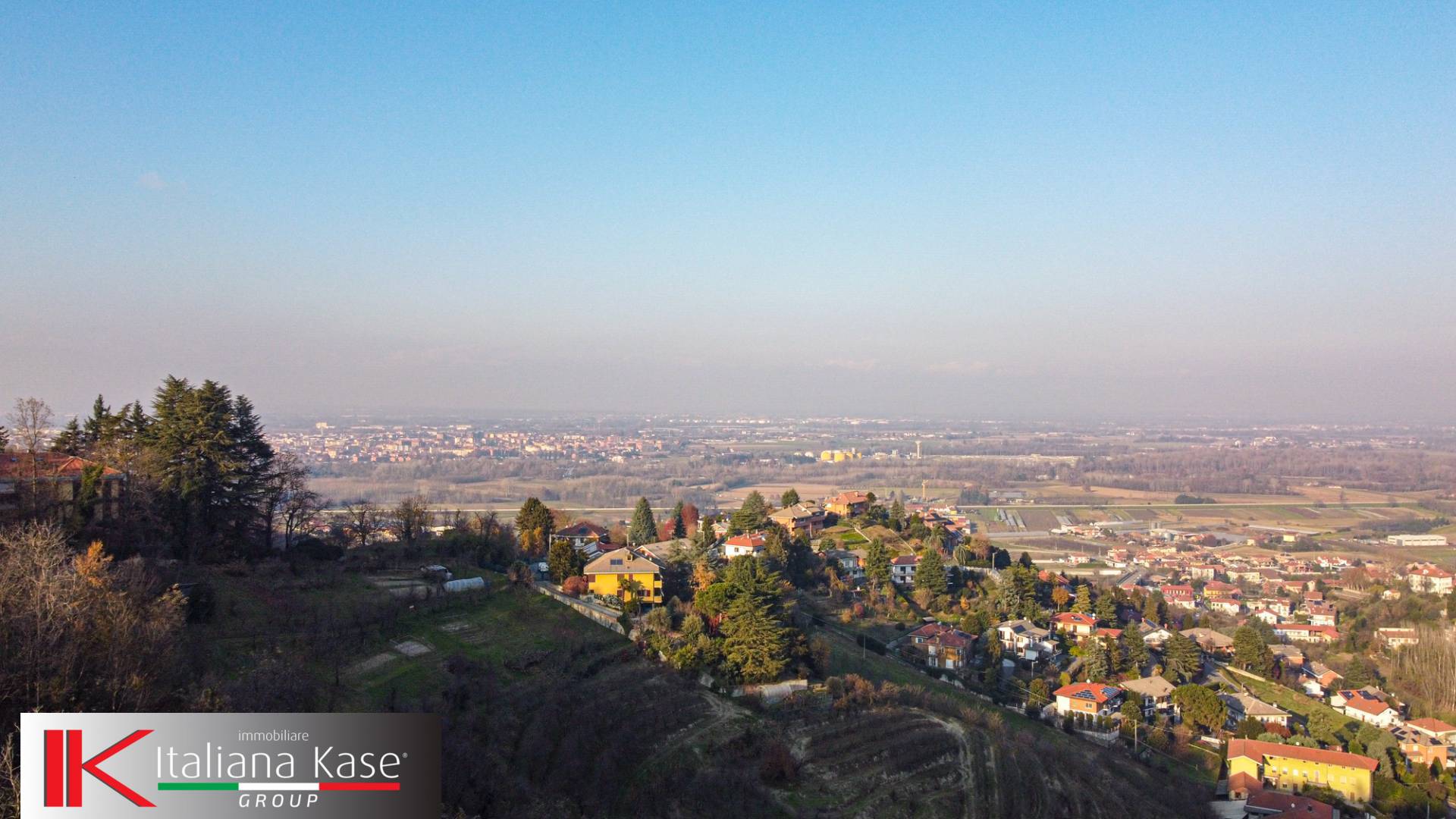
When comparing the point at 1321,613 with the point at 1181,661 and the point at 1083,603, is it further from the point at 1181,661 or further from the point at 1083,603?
the point at 1181,661

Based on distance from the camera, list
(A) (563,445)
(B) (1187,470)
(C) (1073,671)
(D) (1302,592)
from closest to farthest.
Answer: (C) (1073,671)
(D) (1302,592)
(B) (1187,470)
(A) (563,445)

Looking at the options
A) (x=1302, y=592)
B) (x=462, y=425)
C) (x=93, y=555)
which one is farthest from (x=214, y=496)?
(x=462, y=425)

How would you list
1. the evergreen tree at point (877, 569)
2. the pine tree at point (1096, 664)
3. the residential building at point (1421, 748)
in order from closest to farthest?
the residential building at point (1421, 748) < the pine tree at point (1096, 664) < the evergreen tree at point (877, 569)

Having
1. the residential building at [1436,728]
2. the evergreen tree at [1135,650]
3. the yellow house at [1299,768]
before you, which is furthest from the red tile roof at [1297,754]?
the residential building at [1436,728]

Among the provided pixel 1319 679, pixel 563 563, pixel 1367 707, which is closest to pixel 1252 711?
pixel 1367 707

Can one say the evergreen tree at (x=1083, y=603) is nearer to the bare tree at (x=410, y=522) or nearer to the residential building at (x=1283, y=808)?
the residential building at (x=1283, y=808)

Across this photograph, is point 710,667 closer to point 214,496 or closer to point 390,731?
point 214,496
